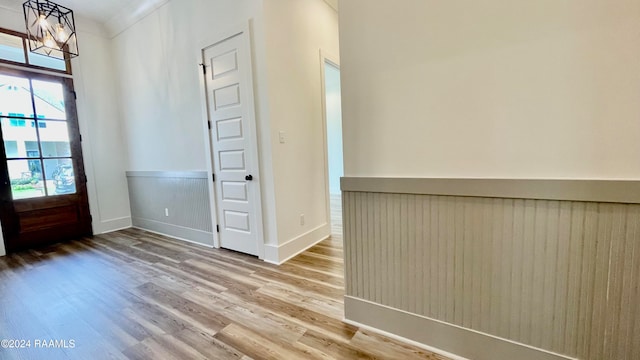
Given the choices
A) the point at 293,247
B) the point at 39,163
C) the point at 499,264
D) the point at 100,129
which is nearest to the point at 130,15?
the point at 100,129

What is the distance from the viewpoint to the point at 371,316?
1629 mm

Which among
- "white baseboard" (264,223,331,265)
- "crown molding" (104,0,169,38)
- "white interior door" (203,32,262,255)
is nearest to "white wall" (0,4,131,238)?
"crown molding" (104,0,169,38)

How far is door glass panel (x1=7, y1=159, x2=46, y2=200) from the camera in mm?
3312

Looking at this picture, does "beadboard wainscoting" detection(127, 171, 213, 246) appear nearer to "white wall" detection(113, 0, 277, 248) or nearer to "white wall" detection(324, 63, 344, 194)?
"white wall" detection(113, 0, 277, 248)

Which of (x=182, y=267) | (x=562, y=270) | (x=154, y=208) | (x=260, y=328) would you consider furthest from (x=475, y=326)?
(x=154, y=208)

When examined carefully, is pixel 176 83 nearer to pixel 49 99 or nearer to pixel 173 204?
pixel 173 204

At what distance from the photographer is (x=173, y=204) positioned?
12.1 ft

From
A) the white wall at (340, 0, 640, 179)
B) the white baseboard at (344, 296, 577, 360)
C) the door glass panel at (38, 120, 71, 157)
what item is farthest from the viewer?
the door glass panel at (38, 120, 71, 157)

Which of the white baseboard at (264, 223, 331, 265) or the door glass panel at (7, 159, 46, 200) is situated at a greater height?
the door glass panel at (7, 159, 46, 200)

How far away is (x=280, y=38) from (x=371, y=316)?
2630 millimetres

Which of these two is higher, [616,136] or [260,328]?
[616,136]

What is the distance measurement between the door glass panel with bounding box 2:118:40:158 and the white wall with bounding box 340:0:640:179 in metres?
4.45

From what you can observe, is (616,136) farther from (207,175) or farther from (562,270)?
(207,175)

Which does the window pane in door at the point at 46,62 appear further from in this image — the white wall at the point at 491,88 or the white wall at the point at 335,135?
the white wall at the point at 335,135
